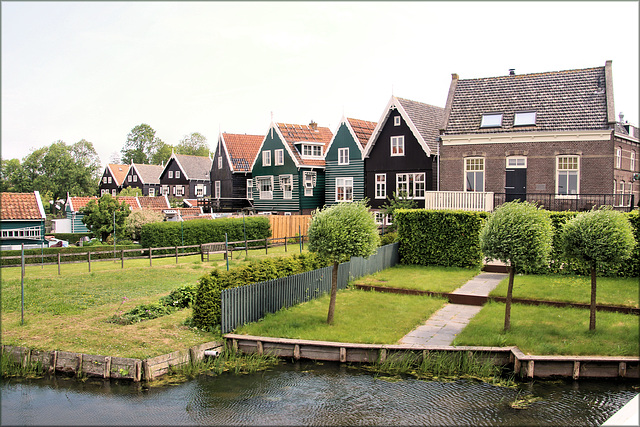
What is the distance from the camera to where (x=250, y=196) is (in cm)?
5391

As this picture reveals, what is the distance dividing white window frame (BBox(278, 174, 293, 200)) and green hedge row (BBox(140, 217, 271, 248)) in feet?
22.2

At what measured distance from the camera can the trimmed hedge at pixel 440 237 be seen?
25.0 m

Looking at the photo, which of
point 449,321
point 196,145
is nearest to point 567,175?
point 449,321

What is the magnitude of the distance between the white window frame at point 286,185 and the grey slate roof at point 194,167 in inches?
1139

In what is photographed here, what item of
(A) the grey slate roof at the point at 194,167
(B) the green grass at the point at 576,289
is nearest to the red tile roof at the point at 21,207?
(B) the green grass at the point at 576,289

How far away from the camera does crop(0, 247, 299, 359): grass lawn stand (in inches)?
555

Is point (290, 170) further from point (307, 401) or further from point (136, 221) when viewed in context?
point (307, 401)

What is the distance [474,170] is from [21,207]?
30.3 meters

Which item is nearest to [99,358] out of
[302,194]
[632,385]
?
[632,385]

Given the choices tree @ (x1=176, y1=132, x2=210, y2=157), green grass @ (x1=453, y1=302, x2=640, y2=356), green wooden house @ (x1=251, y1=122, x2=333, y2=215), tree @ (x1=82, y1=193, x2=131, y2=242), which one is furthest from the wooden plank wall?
tree @ (x1=176, y1=132, x2=210, y2=157)

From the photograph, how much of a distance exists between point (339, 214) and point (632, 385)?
8.74 metres

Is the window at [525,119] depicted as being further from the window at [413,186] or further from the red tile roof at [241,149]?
the red tile roof at [241,149]

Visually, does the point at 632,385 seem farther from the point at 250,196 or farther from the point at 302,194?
the point at 250,196

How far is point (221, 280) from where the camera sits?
1575cm
